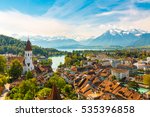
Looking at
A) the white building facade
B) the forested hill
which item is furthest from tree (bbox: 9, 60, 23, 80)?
the forested hill

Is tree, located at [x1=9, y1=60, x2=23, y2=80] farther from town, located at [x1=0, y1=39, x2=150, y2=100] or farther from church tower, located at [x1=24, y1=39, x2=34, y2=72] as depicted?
church tower, located at [x1=24, y1=39, x2=34, y2=72]

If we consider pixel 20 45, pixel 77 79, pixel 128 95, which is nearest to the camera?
pixel 128 95

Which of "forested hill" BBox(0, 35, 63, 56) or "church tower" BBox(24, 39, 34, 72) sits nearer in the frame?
"church tower" BBox(24, 39, 34, 72)

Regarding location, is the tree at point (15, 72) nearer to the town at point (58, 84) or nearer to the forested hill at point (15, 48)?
the town at point (58, 84)

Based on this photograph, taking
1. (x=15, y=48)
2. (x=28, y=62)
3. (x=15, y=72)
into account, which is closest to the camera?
(x=15, y=72)

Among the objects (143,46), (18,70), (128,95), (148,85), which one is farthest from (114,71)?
(143,46)

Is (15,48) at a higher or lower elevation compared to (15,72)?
higher

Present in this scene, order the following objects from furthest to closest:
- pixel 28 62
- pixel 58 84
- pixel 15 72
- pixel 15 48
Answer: pixel 15 48 → pixel 28 62 → pixel 15 72 → pixel 58 84

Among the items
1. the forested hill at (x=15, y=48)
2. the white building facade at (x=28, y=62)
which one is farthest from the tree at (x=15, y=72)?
Answer: the forested hill at (x=15, y=48)

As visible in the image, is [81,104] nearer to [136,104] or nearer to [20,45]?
[136,104]

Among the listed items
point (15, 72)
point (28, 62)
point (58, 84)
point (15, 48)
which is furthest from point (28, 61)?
point (15, 48)

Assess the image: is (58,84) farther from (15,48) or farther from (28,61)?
(15,48)
